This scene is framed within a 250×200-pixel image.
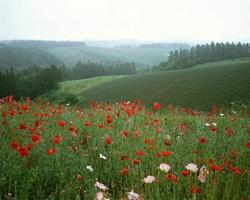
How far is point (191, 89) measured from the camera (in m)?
44.4

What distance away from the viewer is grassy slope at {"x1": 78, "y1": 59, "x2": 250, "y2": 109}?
128ft

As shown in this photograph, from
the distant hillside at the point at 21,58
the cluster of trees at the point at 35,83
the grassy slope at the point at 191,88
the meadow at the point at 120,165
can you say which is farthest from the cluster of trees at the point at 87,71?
the meadow at the point at 120,165

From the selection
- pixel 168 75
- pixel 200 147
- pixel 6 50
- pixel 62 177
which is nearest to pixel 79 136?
pixel 62 177

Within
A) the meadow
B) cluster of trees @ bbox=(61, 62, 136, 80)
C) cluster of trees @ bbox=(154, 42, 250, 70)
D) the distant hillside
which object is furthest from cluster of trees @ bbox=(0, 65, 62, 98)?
the distant hillside

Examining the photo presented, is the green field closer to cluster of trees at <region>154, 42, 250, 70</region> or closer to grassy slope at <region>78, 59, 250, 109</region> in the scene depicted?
grassy slope at <region>78, 59, 250, 109</region>

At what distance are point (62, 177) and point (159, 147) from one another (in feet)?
4.35

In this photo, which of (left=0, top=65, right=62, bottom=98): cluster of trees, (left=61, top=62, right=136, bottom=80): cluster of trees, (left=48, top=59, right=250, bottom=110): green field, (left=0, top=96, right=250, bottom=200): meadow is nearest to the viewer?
(left=0, top=96, right=250, bottom=200): meadow

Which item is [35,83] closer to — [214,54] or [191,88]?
[191,88]

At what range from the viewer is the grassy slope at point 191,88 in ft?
128

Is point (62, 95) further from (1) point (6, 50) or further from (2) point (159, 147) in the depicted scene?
(1) point (6, 50)

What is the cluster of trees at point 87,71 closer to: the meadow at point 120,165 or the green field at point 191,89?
the green field at point 191,89

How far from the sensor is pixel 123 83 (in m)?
60.4

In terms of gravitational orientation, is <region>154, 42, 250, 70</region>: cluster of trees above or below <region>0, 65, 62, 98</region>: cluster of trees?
above

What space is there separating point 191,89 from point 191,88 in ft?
1.87
